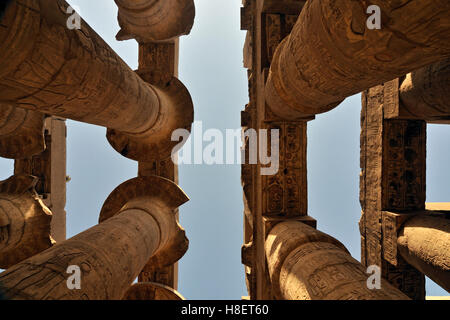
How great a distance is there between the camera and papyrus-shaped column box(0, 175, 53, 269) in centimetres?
599

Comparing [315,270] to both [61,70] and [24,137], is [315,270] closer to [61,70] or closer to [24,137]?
[61,70]

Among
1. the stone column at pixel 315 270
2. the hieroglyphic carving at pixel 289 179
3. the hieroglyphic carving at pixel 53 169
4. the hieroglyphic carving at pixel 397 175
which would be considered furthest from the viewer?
the hieroglyphic carving at pixel 53 169

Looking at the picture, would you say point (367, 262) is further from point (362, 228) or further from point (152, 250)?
point (152, 250)

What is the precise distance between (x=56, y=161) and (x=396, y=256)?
11794mm

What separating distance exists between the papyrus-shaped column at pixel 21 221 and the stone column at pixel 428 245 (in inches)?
381

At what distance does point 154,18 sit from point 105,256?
7042 mm

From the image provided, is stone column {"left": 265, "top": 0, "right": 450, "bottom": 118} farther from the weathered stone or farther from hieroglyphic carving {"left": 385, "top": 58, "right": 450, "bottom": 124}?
the weathered stone

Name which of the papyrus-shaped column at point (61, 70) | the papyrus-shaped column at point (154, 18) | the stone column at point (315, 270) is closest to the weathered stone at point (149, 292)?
the stone column at point (315, 270)

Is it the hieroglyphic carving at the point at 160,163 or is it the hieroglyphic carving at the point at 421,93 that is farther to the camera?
the hieroglyphic carving at the point at 160,163

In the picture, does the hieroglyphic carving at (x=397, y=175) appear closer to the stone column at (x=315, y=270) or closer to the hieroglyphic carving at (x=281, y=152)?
the hieroglyphic carving at (x=281, y=152)

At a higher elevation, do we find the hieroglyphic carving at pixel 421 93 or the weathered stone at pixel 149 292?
the hieroglyphic carving at pixel 421 93

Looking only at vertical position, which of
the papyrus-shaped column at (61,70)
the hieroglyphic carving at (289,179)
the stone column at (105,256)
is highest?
the papyrus-shaped column at (61,70)

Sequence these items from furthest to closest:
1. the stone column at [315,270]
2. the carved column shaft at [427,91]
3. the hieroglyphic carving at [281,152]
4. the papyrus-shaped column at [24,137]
→ the papyrus-shaped column at [24,137] → the hieroglyphic carving at [281,152] → the carved column shaft at [427,91] → the stone column at [315,270]

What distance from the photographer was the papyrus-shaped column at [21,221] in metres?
5.99
